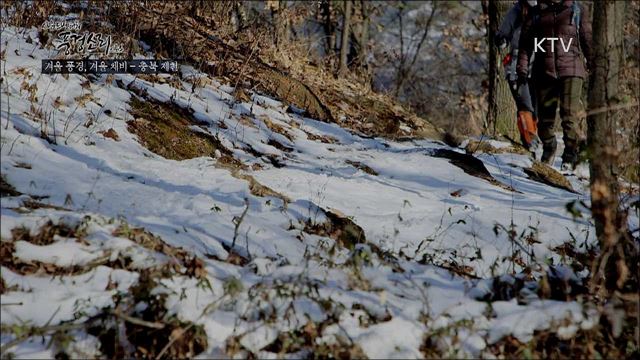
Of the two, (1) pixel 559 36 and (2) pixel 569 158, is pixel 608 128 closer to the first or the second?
(1) pixel 559 36

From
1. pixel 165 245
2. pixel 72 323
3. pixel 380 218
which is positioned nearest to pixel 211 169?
pixel 380 218

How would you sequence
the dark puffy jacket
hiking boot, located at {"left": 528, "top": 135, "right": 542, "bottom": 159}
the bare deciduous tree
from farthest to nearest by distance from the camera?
hiking boot, located at {"left": 528, "top": 135, "right": 542, "bottom": 159} → the dark puffy jacket → the bare deciduous tree

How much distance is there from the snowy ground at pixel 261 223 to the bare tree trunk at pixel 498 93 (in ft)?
6.49

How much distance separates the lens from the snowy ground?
2652mm

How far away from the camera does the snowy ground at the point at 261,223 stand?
2.65 metres

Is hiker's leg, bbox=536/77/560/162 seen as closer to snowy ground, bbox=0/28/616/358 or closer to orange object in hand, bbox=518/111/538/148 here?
orange object in hand, bbox=518/111/538/148

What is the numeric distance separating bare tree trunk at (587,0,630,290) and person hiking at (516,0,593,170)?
3.42 meters

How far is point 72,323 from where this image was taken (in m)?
2.49

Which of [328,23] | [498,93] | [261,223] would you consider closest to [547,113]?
[498,93]

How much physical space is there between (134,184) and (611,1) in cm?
293

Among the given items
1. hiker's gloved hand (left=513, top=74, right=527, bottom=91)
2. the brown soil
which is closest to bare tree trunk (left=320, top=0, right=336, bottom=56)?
hiker's gloved hand (left=513, top=74, right=527, bottom=91)

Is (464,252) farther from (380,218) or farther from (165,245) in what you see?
(165,245)

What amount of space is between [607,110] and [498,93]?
6018 mm

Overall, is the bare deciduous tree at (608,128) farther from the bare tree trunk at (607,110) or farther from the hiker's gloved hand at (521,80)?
the hiker's gloved hand at (521,80)
